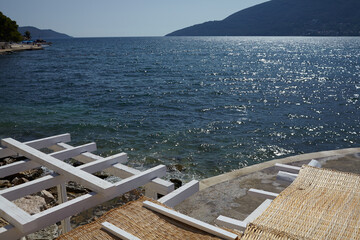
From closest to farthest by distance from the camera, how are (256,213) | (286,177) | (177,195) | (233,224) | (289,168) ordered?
(233,224) < (256,213) < (177,195) < (286,177) < (289,168)

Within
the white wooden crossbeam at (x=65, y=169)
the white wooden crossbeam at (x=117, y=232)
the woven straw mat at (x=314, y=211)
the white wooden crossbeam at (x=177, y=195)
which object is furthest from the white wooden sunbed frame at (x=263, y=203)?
the white wooden crossbeam at (x=65, y=169)

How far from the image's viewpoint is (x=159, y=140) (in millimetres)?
15039

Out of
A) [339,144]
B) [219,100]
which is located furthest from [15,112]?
[339,144]

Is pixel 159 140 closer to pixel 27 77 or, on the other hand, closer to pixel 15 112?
pixel 15 112

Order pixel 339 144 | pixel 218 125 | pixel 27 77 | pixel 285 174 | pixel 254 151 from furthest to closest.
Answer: pixel 27 77 → pixel 218 125 → pixel 339 144 → pixel 254 151 → pixel 285 174

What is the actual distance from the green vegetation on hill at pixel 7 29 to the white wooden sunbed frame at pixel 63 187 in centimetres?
9187

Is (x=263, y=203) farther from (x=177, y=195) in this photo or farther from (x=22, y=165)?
(x=22, y=165)

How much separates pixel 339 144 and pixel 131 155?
10.5 metres

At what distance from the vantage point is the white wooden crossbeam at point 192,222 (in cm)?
218

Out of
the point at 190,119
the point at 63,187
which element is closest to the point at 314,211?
the point at 63,187

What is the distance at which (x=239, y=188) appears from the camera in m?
6.23

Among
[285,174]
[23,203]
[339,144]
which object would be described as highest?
[285,174]

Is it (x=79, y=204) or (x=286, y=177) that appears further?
(x=286, y=177)

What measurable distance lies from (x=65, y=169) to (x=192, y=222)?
143 centimetres
